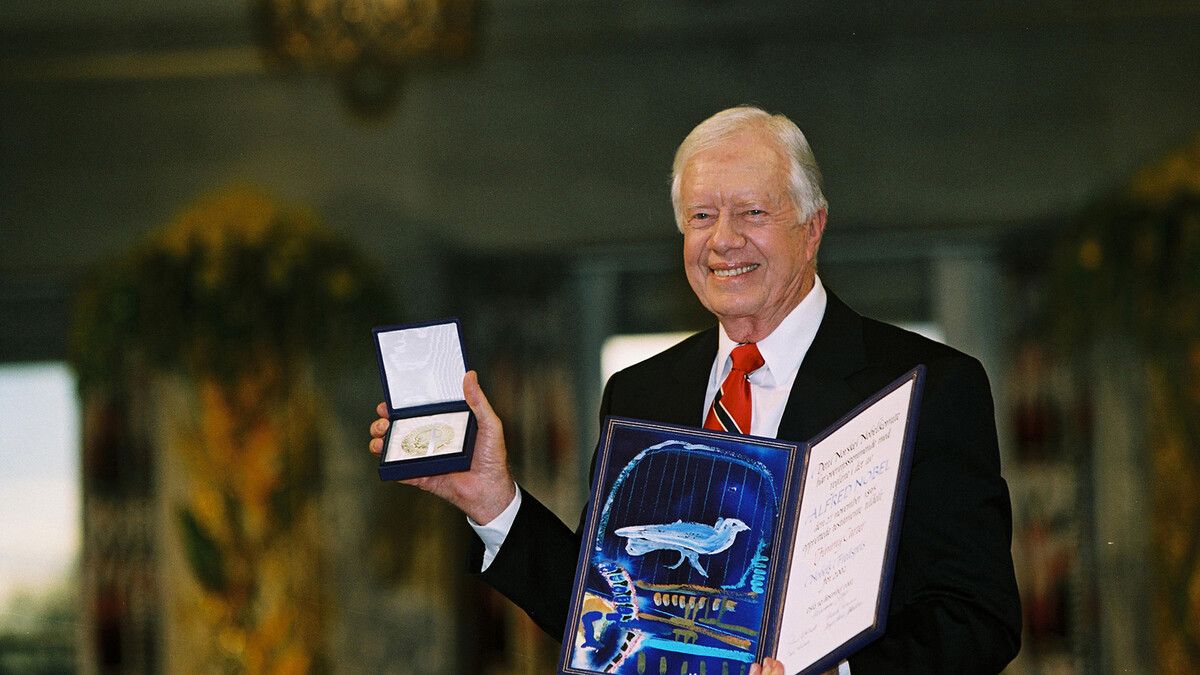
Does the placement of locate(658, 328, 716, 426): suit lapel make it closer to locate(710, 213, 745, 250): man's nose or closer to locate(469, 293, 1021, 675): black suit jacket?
locate(469, 293, 1021, 675): black suit jacket

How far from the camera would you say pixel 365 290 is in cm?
442

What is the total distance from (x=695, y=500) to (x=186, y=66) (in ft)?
11.4

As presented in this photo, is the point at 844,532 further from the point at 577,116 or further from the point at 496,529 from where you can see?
the point at 577,116

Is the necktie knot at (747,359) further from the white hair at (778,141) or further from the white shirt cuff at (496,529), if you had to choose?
the white shirt cuff at (496,529)

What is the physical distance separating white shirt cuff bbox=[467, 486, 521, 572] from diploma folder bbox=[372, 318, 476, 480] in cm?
13

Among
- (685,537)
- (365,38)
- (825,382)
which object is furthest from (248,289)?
(685,537)

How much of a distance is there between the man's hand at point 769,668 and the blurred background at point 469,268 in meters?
2.71

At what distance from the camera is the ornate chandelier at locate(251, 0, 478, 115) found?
4.05 m

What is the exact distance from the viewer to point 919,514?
1.65 m

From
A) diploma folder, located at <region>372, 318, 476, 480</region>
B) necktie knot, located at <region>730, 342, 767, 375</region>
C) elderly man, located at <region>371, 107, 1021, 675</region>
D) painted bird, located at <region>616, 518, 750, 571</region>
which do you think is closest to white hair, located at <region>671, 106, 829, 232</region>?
elderly man, located at <region>371, 107, 1021, 675</region>

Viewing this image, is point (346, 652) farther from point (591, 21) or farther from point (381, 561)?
point (591, 21)

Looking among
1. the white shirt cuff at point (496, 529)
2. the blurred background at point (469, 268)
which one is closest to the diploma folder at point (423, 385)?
the white shirt cuff at point (496, 529)

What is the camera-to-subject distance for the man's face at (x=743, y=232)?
6.15ft

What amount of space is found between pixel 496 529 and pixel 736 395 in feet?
1.31
